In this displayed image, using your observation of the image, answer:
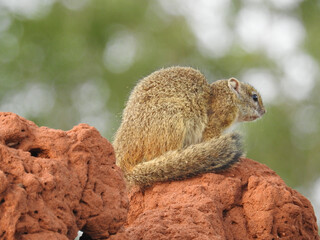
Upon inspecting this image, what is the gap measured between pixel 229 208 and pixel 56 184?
2.12m

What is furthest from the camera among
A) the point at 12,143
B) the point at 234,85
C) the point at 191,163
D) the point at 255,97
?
the point at 255,97

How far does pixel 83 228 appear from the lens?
3602 mm

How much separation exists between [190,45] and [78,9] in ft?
13.2

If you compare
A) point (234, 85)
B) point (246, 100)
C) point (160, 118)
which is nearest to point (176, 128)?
point (160, 118)

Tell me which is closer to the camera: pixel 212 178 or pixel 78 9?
pixel 212 178

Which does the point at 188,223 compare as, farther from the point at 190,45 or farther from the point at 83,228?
the point at 190,45

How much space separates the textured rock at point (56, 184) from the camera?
10.0 ft

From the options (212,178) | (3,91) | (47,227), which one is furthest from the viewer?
(3,91)

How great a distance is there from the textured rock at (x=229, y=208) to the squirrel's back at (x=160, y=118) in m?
0.70

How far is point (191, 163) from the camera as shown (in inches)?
219

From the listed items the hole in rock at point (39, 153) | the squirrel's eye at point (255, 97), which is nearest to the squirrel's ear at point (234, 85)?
the squirrel's eye at point (255, 97)

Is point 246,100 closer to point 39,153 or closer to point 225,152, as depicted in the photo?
point 225,152

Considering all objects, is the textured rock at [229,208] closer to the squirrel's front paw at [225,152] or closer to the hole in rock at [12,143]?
the squirrel's front paw at [225,152]

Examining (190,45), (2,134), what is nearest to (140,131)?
(2,134)
